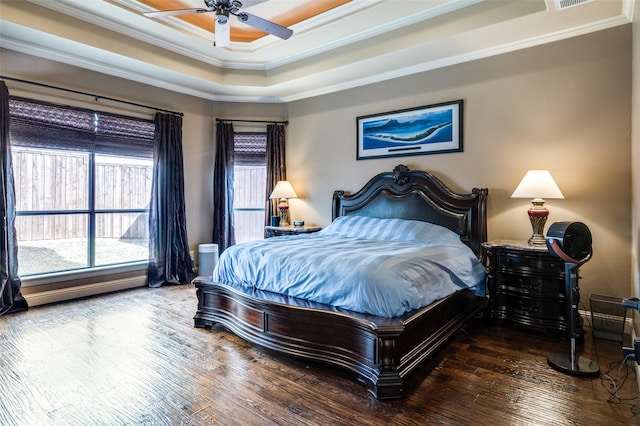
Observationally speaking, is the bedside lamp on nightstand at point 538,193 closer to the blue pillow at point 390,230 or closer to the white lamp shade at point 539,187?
the white lamp shade at point 539,187

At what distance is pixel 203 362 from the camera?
2592 mm

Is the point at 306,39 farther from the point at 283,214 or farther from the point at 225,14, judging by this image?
the point at 283,214

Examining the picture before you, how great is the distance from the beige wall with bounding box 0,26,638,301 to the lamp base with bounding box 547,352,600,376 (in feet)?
3.53

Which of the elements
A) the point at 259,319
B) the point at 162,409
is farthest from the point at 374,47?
the point at 162,409

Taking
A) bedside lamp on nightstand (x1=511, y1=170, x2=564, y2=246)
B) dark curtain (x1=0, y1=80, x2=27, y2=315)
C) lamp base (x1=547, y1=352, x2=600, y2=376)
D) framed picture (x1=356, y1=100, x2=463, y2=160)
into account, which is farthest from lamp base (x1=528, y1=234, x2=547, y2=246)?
dark curtain (x1=0, y1=80, x2=27, y2=315)

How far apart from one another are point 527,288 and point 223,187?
429 cm

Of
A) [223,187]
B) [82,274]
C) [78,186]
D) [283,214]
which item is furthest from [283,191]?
[82,274]

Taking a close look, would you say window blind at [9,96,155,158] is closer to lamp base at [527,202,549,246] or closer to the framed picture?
the framed picture

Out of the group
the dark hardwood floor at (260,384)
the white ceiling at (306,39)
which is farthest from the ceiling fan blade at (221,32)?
the dark hardwood floor at (260,384)

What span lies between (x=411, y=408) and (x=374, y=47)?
3677mm

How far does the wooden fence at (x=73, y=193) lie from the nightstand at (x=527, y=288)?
14.8ft

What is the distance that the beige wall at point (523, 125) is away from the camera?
10.6ft

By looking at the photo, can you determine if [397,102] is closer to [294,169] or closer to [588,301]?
[294,169]

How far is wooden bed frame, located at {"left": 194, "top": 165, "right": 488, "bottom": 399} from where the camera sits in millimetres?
2156
